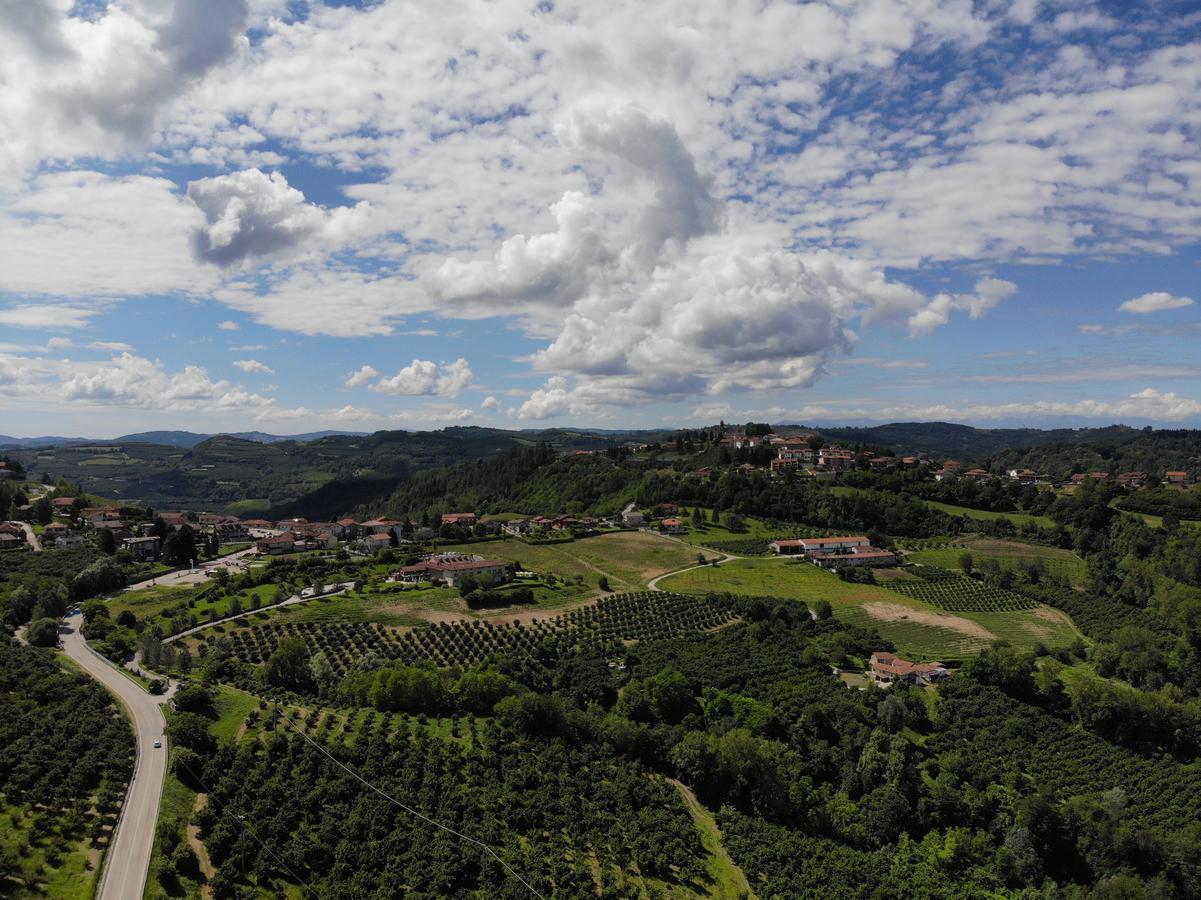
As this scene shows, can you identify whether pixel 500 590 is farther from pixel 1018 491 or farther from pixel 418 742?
pixel 1018 491

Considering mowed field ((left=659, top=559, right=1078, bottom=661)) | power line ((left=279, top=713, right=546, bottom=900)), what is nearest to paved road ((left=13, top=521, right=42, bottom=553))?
power line ((left=279, top=713, right=546, bottom=900))

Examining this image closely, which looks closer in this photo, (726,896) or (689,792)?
(726,896)

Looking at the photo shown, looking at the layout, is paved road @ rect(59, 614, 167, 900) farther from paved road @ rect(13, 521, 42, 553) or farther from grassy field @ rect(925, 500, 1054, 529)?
grassy field @ rect(925, 500, 1054, 529)

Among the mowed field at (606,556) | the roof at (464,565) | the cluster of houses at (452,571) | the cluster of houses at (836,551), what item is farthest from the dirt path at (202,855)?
the cluster of houses at (836,551)

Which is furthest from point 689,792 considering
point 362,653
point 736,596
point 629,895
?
point 736,596

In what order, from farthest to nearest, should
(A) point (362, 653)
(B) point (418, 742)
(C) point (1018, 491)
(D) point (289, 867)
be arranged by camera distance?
1. (C) point (1018, 491)
2. (A) point (362, 653)
3. (B) point (418, 742)
4. (D) point (289, 867)

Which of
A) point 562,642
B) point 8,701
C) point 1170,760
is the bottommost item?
point 1170,760

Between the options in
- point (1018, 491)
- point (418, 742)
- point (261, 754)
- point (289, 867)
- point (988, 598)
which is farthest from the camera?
point (1018, 491)

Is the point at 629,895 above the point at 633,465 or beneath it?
beneath
